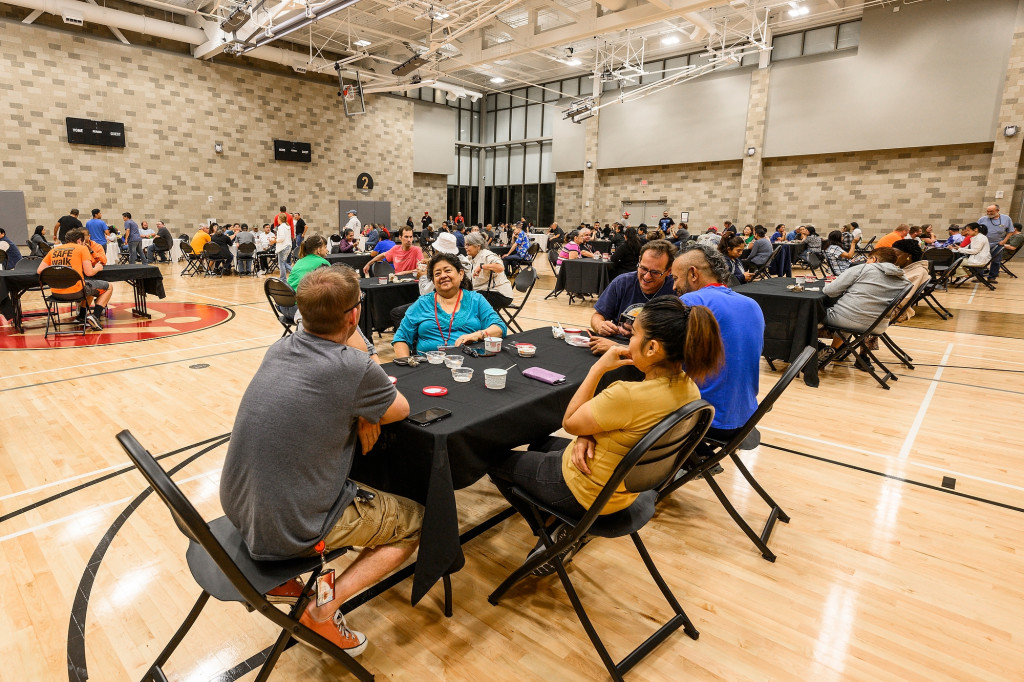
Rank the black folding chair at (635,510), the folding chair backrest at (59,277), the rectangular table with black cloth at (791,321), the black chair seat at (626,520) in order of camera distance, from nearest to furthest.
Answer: the black folding chair at (635,510), the black chair seat at (626,520), the rectangular table with black cloth at (791,321), the folding chair backrest at (59,277)

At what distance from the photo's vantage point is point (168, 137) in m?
15.6

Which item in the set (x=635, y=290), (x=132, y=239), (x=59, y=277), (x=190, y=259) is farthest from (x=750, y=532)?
(x=132, y=239)

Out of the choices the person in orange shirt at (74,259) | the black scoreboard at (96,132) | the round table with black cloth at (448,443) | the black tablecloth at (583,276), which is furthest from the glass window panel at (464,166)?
the round table with black cloth at (448,443)

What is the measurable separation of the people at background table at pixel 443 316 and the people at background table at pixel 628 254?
363cm

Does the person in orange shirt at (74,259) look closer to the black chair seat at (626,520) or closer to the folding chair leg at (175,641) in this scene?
the folding chair leg at (175,641)

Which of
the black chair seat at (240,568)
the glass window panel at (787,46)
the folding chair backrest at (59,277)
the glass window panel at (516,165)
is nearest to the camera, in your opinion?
the black chair seat at (240,568)

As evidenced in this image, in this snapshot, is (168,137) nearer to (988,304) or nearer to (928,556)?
(928,556)

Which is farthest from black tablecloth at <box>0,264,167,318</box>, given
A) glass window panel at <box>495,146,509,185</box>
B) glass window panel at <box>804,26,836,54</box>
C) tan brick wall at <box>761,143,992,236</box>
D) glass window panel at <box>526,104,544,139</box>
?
glass window panel at <box>495,146,509,185</box>

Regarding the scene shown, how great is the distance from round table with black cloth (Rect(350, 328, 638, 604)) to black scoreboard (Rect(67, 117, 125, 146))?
1674cm

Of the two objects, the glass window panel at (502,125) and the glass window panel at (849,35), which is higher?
the glass window panel at (849,35)

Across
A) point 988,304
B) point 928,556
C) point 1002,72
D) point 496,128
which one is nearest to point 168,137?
point 496,128

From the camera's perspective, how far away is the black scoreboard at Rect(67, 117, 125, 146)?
14.0 m

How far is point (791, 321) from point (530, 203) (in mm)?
21025

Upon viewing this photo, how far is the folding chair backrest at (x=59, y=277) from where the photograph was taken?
587 cm
